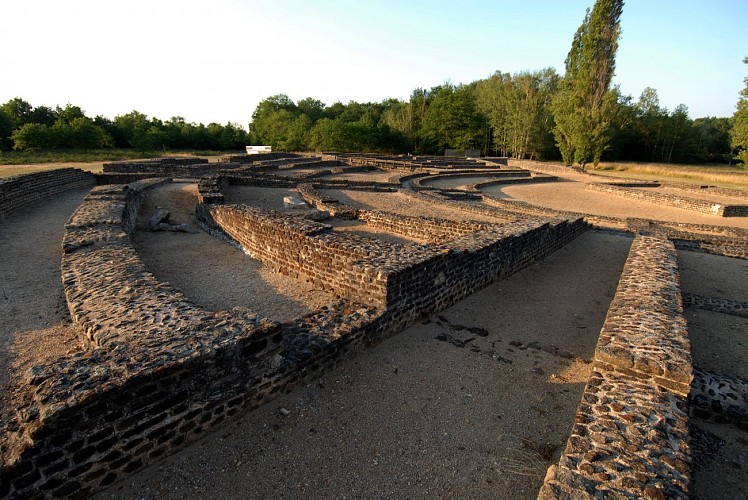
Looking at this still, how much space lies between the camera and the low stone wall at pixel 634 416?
2311 millimetres

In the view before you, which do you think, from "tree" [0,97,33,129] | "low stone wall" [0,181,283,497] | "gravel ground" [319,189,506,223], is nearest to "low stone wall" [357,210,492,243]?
"gravel ground" [319,189,506,223]

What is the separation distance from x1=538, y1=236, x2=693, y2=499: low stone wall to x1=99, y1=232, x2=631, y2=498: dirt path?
1.89ft

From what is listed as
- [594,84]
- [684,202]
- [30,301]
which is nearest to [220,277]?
[30,301]

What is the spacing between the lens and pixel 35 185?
13.5 m

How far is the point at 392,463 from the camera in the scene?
3064mm

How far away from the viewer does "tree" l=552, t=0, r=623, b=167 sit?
35906 millimetres

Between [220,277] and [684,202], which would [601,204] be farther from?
[220,277]

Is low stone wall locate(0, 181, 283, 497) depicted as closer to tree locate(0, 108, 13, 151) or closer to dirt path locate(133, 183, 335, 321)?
dirt path locate(133, 183, 335, 321)

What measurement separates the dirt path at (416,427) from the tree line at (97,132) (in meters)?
47.8

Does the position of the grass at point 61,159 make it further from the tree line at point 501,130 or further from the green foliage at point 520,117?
the green foliage at point 520,117

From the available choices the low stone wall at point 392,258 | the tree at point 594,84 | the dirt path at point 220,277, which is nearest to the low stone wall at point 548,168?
the tree at point 594,84

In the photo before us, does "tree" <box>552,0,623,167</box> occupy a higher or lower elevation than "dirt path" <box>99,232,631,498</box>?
higher

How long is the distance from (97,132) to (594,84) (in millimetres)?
52036

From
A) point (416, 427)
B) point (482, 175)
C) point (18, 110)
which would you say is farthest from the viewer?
point (18, 110)
